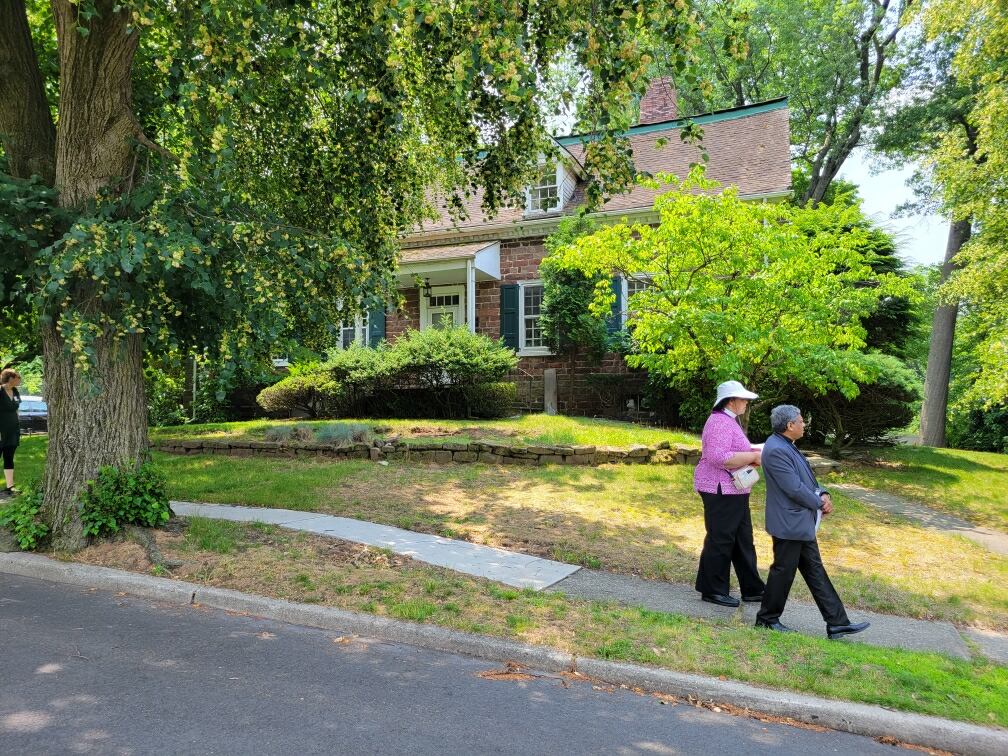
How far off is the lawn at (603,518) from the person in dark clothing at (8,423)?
2.06 metres

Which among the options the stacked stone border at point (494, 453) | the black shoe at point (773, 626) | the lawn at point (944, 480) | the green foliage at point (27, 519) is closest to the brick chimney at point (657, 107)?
the lawn at point (944, 480)

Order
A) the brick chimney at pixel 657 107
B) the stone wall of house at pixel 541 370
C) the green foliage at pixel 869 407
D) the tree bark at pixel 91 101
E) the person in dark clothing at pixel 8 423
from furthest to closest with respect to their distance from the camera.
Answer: the brick chimney at pixel 657 107 → the stone wall of house at pixel 541 370 → the green foliage at pixel 869 407 → the person in dark clothing at pixel 8 423 → the tree bark at pixel 91 101

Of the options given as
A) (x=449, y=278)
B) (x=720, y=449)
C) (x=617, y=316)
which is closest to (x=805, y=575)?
(x=720, y=449)

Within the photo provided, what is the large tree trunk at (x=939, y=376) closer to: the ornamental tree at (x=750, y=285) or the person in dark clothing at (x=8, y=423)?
the ornamental tree at (x=750, y=285)

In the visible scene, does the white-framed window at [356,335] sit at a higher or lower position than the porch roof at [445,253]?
lower

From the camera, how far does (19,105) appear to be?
6.36m

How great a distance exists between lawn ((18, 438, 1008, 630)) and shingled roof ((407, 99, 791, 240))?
29.1 ft

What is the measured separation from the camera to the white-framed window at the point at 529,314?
18531 millimetres

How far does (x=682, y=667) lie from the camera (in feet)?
13.3

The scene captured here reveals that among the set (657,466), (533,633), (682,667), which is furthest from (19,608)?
(657,466)

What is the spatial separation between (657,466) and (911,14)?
429 inches

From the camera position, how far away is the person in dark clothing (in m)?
9.07

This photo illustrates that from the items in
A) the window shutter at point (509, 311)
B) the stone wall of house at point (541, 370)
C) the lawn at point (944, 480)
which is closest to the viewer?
the lawn at point (944, 480)

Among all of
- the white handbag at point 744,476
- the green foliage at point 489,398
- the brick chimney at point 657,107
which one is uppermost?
the brick chimney at point 657,107
